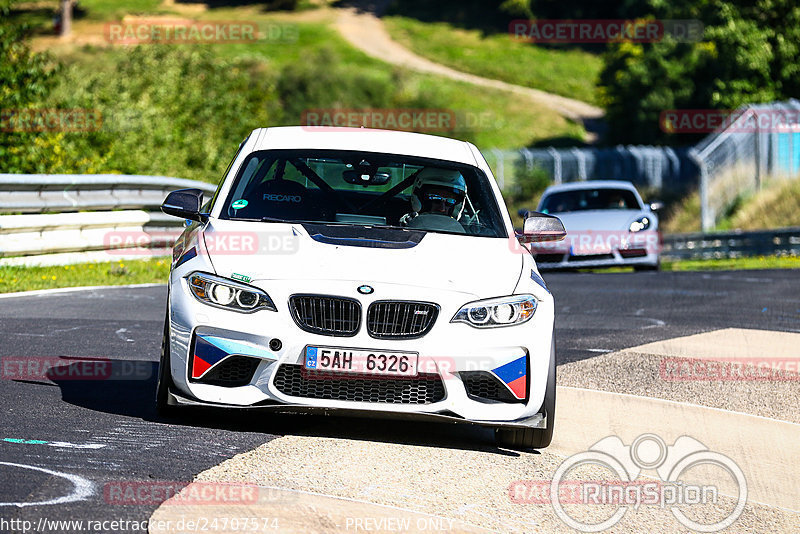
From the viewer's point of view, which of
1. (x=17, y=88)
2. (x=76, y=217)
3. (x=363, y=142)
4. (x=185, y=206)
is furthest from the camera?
(x=17, y=88)

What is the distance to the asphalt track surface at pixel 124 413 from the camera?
5.46 m

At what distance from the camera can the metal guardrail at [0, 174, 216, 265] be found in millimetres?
14594

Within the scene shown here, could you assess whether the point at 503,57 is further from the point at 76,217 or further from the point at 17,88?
the point at 76,217

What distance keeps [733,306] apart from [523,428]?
8.74 m

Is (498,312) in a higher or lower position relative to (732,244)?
higher

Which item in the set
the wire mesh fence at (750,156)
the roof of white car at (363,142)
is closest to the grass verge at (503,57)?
the wire mesh fence at (750,156)

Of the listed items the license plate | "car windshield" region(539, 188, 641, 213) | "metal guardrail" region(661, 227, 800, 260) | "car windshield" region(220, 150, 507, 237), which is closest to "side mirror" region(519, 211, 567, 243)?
"car windshield" region(220, 150, 507, 237)

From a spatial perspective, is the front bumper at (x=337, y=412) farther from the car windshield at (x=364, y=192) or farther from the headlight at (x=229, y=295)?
the car windshield at (x=364, y=192)

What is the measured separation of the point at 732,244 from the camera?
91.6 ft

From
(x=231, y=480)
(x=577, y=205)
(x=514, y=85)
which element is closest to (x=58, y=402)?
(x=231, y=480)

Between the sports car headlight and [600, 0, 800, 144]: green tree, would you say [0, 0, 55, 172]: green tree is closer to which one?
the sports car headlight

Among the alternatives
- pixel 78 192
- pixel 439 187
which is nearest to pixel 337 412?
pixel 439 187

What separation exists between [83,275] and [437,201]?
27.9ft

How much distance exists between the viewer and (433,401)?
21.1ft
